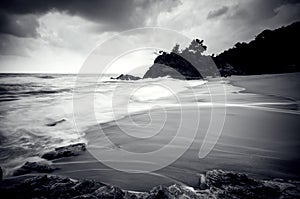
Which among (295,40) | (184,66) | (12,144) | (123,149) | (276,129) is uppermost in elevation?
(295,40)

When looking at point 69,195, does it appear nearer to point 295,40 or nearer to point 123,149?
point 123,149

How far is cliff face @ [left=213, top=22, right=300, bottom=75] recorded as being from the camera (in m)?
21.7

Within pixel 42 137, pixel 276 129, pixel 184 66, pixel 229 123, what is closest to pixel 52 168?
pixel 42 137

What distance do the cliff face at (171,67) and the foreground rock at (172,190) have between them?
33505 millimetres

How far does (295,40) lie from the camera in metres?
22.4

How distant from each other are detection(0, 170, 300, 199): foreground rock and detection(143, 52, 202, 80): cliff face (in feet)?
110

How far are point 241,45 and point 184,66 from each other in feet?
40.3

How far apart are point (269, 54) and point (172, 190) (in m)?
30.9

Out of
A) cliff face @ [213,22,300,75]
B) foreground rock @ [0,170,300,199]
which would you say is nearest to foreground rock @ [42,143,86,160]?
foreground rock @ [0,170,300,199]

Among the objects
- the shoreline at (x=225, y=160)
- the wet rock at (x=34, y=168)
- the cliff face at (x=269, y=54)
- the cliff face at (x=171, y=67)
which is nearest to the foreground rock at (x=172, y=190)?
the shoreline at (x=225, y=160)

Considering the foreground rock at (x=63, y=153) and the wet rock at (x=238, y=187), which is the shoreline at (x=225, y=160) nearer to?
the foreground rock at (x=63, y=153)

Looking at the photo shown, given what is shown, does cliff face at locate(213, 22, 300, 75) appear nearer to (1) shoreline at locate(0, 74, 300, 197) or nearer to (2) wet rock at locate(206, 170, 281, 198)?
(1) shoreline at locate(0, 74, 300, 197)

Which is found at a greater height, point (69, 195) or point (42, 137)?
point (69, 195)

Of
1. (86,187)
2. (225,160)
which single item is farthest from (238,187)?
(86,187)
